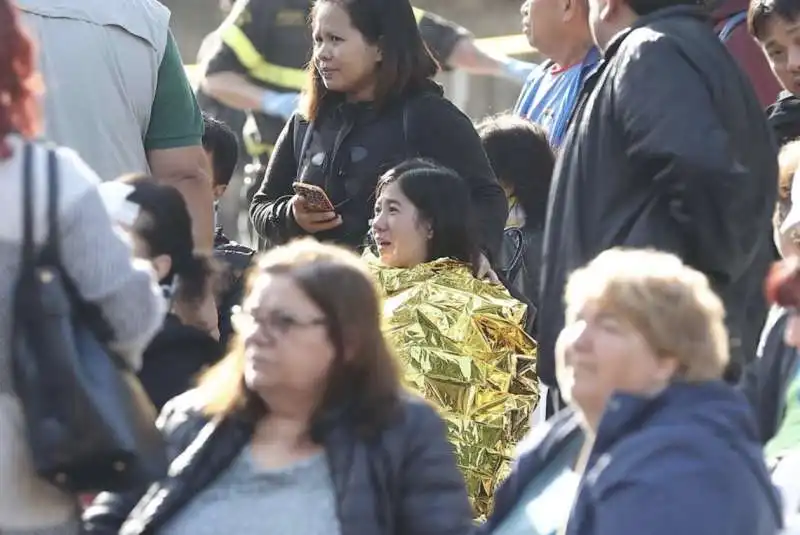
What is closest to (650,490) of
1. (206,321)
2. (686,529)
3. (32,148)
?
(686,529)

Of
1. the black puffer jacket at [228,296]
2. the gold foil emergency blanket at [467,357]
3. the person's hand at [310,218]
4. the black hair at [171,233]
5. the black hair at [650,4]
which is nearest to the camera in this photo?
the black hair at [171,233]

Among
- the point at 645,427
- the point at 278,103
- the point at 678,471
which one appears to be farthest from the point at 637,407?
the point at 278,103

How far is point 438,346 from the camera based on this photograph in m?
5.69

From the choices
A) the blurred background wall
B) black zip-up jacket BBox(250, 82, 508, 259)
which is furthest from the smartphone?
the blurred background wall

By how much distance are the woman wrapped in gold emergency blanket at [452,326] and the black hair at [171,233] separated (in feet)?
2.67

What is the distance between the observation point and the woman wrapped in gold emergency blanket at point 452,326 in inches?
224

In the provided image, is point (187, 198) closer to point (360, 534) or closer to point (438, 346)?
point (438, 346)

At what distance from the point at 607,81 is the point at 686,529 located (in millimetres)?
1573

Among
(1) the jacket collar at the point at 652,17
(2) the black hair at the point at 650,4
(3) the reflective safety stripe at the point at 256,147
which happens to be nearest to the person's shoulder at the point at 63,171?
(1) the jacket collar at the point at 652,17

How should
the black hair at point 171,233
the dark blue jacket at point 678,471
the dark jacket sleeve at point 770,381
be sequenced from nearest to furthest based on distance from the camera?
the dark blue jacket at point 678,471, the dark jacket sleeve at point 770,381, the black hair at point 171,233

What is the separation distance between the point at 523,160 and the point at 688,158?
2215 mm

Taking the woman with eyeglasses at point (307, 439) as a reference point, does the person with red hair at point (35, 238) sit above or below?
above

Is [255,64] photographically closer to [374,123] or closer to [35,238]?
[374,123]

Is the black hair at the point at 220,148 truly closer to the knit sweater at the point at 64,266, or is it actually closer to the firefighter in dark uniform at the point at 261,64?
the firefighter in dark uniform at the point at 261,64
